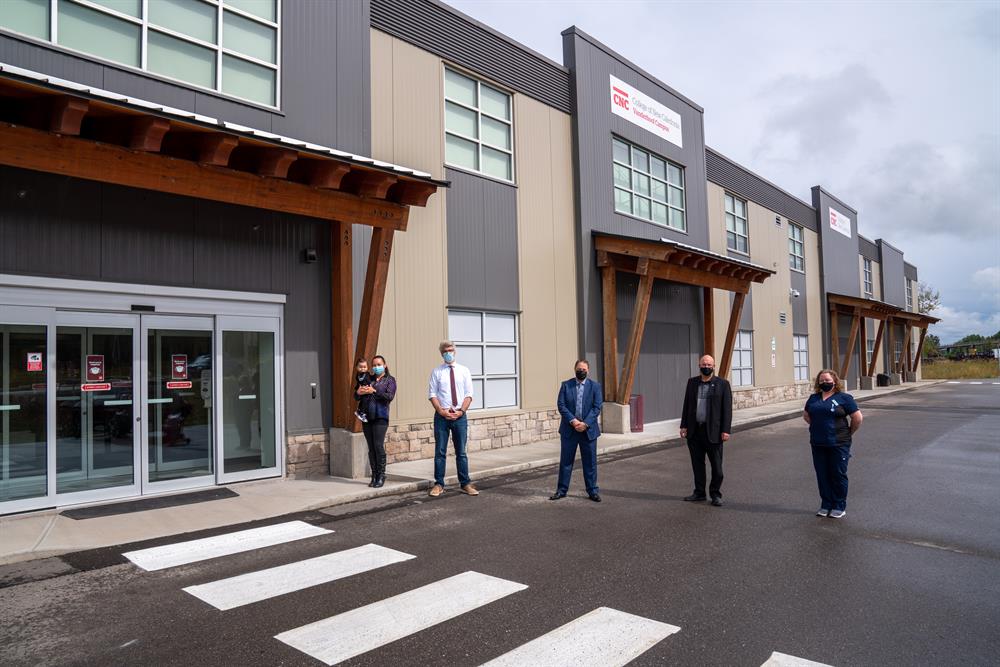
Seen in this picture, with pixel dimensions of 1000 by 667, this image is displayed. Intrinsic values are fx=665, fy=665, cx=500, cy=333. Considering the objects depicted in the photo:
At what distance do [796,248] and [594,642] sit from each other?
29010mm

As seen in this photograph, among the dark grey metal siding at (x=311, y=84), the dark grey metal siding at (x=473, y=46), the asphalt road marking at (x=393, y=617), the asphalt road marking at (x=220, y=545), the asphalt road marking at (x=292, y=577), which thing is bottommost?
the asphalt road marking at (x=220, y=545)

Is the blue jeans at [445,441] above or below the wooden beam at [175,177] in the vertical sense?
below

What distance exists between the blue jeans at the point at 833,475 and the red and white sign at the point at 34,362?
890cm

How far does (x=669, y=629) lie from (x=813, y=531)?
3210 millimetres

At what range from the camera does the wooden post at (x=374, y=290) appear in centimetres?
980

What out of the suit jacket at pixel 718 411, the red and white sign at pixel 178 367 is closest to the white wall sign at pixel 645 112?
the suit jacket at pixel 718 411

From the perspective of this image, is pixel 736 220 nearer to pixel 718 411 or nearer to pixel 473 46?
pixel 473 46

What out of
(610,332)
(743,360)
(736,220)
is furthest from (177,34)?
(743,360)

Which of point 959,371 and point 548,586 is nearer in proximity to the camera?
point 548,586

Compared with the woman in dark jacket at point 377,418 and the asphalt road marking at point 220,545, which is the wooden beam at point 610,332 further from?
the asphalt road marking at point 220,545

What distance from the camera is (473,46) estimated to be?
539 inches

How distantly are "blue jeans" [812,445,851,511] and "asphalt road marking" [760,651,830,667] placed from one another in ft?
12.9

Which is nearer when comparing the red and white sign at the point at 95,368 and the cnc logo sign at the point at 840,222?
the red and white sign at the point at 95,368

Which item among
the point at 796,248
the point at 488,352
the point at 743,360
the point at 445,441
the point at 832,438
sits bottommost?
the point at 445,441
